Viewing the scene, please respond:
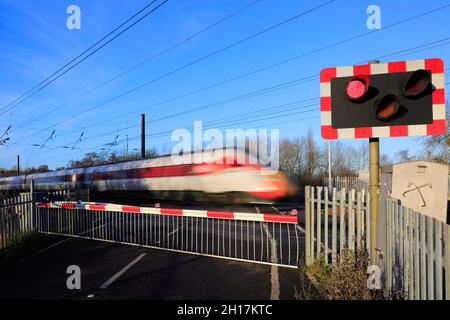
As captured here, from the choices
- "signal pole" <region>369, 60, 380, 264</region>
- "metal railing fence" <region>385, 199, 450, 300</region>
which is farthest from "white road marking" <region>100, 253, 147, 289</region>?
"metal railing fence" <region>385, 199, 450, 300</region>

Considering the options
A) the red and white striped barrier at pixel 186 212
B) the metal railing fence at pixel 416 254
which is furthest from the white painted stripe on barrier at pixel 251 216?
the metal railing fence at pixel 416 254

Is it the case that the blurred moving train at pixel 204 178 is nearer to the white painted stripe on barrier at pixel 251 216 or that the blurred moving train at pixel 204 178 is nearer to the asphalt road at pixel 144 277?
the white painted stripe on barrier at pixel 251 216

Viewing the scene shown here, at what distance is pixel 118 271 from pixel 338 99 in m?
5.12

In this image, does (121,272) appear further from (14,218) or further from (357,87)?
(357,87)

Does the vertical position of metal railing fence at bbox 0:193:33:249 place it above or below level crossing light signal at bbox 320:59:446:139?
below

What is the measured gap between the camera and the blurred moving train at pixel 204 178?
38.4 feet

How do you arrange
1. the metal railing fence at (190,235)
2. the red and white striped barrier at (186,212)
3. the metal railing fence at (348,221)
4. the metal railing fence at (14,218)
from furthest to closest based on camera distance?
the metal railing fence at (14,218), the metal railing fence at (190,235), the red and white striped barrier at (186,212), the metal railing fence at (348,221)

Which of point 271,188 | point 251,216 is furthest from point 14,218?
point 271,188

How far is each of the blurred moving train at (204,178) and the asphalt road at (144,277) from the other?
5.01 m

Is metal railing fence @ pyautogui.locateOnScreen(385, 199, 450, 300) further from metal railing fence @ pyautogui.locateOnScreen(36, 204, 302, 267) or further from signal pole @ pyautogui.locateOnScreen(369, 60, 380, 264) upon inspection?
metal railing fence @ pyautogui.locateOnScreen(36, 204, 302, 267)

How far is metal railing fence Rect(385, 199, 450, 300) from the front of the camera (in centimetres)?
261

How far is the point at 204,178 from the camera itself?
41.4ft

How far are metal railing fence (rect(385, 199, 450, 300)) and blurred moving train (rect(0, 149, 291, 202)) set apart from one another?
7.94 m

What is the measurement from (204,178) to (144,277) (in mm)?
7252
